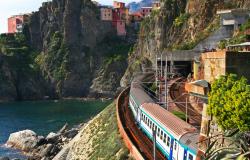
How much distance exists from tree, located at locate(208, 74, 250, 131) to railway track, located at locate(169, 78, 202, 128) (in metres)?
19.7

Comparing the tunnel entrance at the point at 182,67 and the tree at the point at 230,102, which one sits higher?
the tree at the point at 230,102

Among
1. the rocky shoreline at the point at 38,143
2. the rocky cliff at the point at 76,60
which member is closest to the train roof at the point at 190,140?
the rocky shoreline at the point at 38,143

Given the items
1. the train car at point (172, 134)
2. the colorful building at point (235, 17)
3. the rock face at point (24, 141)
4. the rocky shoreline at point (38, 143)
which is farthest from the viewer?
the rock face at point (24, 141)

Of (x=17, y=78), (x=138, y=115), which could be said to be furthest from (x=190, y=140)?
(x=17, y=78)

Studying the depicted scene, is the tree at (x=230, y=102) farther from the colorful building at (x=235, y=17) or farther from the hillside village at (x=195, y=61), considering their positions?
the colorful building at (x=235, y=17)

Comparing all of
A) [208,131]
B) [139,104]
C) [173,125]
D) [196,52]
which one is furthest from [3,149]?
[208,131]

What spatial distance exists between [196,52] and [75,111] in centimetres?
6485

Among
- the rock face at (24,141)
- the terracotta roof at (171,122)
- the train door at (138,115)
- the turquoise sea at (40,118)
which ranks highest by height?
the terracotta roof at (171,122)

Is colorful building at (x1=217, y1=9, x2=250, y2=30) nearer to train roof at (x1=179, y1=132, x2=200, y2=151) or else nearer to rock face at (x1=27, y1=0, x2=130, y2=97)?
train roof at (x1=179, y1=132, x2=200, y2=151)

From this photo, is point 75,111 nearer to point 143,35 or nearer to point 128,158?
point 143,35

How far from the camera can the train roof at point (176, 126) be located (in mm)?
26364

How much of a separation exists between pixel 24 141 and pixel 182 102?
43.0m

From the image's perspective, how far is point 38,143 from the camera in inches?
2995

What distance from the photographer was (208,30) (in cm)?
9312
